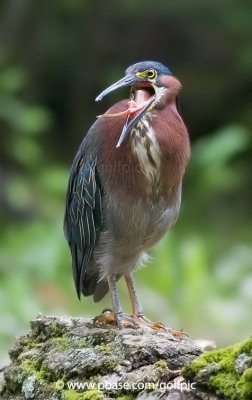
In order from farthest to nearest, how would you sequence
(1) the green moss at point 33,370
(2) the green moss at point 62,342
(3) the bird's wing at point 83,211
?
(3) the bird's wing at point 83,211, (2) the green moss at point 62,342, (1) the green moss at point 33,370

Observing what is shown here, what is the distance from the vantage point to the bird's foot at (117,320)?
4.84 meters

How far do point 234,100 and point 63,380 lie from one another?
381 inches

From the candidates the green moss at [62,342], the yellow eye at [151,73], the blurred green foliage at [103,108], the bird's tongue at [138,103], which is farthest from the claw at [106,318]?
the blurred green foliage at [103,108]

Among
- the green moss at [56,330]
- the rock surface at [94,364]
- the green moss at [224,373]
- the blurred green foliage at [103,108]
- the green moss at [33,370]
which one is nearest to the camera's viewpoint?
the green moss at [224,373]

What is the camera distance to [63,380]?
419 centimetres

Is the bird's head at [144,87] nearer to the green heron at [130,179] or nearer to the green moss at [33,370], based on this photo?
the green heron at [130,179]

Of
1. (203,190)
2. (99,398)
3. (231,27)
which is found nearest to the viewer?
(99,398)

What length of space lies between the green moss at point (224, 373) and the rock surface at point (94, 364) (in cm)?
5

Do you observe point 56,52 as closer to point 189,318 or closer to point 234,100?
point 234,100

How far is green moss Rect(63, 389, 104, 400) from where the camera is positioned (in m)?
3.93

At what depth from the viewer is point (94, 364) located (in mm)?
4164

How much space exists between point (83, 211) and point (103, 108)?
8.87m

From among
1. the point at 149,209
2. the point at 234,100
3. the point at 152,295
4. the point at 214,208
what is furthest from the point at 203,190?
the point at 149,209

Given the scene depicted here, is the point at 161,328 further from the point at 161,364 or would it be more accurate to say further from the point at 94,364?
the point at 161,364
